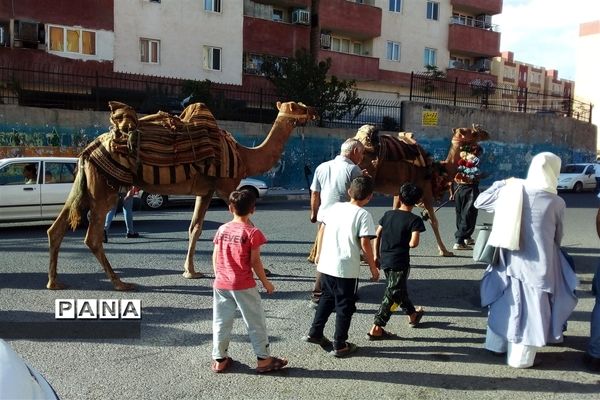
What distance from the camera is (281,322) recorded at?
639 cm

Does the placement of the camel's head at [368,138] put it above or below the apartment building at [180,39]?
below

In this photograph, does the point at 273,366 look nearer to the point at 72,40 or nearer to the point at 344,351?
the point at 344,351

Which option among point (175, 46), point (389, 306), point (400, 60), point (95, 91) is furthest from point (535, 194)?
point (400, 60)

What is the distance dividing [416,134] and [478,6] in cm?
1751

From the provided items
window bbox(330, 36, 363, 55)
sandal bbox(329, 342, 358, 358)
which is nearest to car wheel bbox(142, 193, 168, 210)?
sandal bbox(329, 342, 358, 358)

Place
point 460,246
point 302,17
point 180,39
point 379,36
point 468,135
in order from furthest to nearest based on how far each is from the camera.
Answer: point 379,36 < point 302,17 < point 180,39 < point 460,246 < point 468,135

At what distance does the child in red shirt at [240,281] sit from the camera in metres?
4.79

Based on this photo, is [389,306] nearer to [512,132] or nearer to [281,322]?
[281,322]

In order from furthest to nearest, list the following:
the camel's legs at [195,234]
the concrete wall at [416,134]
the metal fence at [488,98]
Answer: the metal fence at [488,98], the concrete wall at [416,134], the camel's legs at [195,234]

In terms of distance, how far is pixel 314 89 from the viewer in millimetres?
23938

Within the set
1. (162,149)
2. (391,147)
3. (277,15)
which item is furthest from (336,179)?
(277,15)

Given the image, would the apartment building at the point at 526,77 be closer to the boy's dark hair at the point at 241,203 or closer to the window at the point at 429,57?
the window at the point at 429,57

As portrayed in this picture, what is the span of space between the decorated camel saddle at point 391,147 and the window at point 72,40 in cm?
1984

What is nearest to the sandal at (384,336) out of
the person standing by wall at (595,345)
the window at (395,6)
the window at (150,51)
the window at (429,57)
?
the person standing by wall at (595,345)
